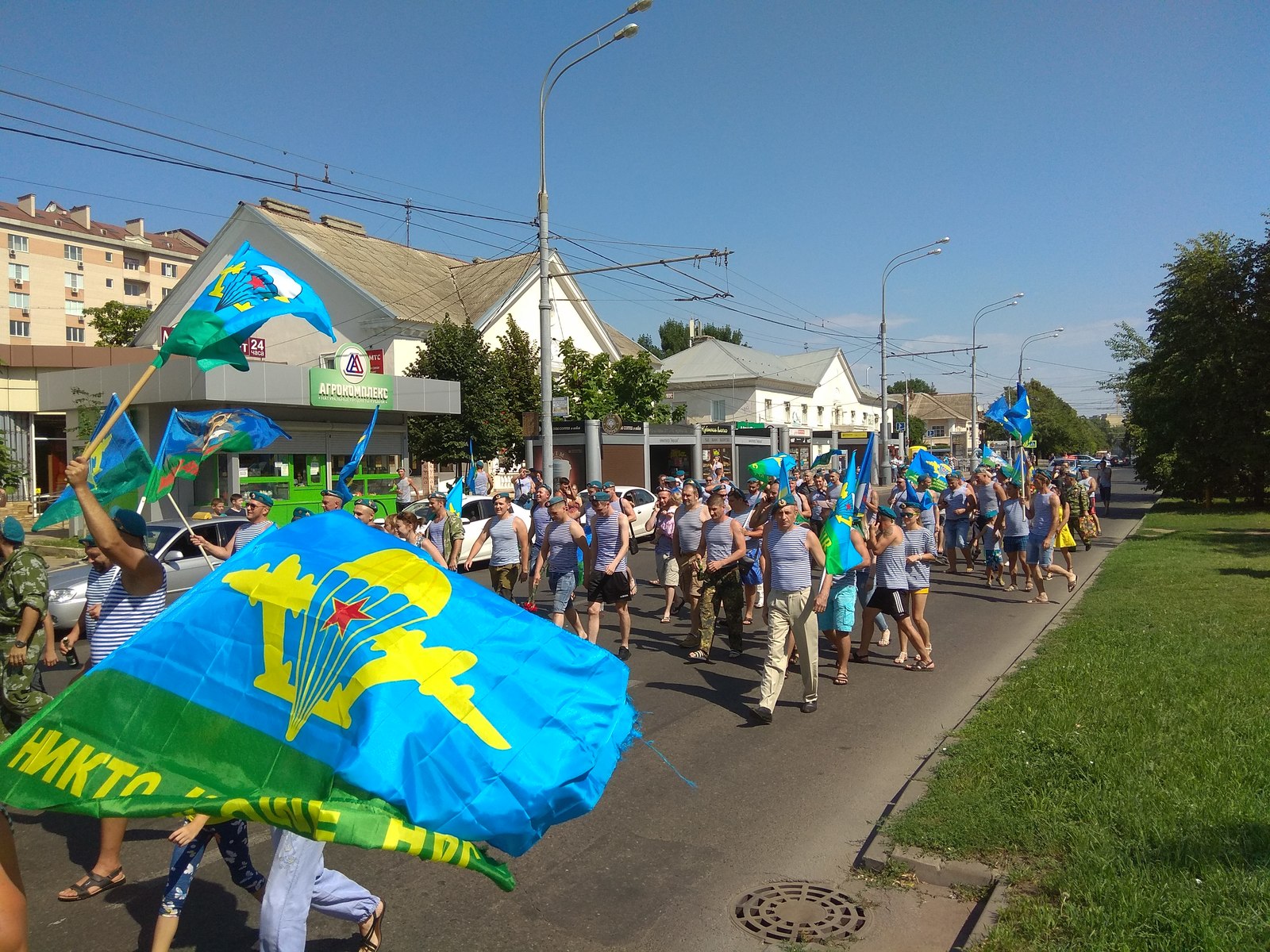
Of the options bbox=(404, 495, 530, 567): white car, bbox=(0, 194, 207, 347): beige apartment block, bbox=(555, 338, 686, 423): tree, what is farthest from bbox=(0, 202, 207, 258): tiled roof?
bbox=(404, 495, 530, 567): white car

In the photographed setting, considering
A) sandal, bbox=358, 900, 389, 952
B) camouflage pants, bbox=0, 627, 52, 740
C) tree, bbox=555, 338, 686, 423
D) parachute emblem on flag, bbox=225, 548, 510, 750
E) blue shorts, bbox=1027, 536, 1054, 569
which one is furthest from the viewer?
tree, bbox=555, 338, 686, 423

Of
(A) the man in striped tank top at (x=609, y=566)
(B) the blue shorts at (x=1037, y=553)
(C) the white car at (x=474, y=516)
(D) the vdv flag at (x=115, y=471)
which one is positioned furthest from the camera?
(C) the white car at (x=474, y=516)

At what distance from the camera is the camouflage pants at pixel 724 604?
9609 millimetres

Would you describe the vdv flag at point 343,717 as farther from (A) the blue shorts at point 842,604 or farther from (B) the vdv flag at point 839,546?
(A) the blue shorts at point 842,604

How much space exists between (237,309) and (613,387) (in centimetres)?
2834

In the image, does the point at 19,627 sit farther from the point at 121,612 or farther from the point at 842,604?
the point at 842,604

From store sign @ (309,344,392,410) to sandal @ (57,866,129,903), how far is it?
59.3 feet

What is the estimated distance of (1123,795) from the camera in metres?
4.99

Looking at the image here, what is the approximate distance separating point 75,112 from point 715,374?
147 feet

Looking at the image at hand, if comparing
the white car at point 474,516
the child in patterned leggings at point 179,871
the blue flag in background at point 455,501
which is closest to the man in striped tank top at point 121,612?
the child in patterned leggings at point 179,871

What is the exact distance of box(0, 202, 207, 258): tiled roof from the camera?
65.1 meters

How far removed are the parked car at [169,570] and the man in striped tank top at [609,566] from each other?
4549mm

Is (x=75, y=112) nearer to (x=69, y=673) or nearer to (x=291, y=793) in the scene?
(x=69, y=673)

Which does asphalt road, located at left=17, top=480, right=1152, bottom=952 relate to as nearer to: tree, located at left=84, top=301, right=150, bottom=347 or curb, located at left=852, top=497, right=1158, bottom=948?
curb, located at left=852, top=497, right=1158, bottom=948
